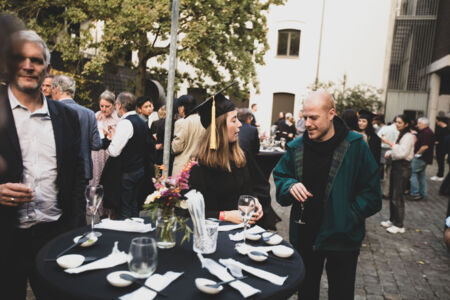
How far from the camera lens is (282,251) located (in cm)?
219

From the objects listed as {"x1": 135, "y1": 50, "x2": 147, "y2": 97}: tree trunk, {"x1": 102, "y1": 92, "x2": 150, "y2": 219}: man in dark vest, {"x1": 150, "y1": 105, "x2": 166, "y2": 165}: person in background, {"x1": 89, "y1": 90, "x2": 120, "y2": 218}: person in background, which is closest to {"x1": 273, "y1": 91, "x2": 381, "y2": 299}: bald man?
{"x1": 102, "y1": 92, "x2": 150, "y2": 219}: man in dark vest

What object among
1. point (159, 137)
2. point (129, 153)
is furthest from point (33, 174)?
point (159, 137)

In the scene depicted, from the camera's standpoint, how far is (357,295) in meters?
3.90

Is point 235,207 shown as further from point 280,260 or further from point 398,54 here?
point 398,54

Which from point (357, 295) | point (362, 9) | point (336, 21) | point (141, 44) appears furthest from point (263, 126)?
point (357, 295)

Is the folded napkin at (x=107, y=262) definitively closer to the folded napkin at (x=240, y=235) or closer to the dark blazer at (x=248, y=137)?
the folded napkin at (x=240, y=235)

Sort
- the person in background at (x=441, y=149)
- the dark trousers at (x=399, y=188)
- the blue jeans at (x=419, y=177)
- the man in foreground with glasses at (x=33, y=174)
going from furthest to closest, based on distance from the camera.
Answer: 1. the person in background at (x=441, y=149)
2. the blue jeans at (x=419, y=177)
3. the dark trousers at (x=399, y=188)
4. the man in foreground with glasses at (x=33, y=174)

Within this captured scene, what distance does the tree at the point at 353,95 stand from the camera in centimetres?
1723

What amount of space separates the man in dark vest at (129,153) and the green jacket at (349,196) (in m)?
2.72

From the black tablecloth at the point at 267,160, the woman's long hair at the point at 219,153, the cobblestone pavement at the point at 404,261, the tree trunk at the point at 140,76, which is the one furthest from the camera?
the tree trunk at the point at 140,76

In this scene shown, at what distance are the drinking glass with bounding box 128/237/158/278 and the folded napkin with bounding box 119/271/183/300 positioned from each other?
0.05 metres

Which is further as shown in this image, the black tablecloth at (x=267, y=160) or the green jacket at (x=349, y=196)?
the black tablecloth at (x=267, y=160)

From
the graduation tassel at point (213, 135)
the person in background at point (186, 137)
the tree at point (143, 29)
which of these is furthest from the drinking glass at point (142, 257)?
the tree at point (143, 29)

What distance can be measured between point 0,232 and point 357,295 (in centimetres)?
355
